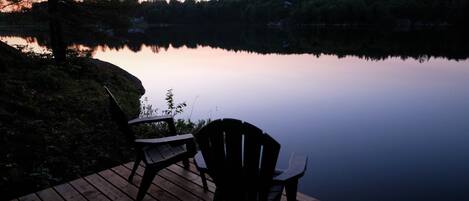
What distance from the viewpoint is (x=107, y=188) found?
4.40 metres

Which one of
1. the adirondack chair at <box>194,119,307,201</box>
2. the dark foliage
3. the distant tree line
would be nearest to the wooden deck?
the dark foliage

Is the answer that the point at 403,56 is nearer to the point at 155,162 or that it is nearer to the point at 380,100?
the point at 380,100

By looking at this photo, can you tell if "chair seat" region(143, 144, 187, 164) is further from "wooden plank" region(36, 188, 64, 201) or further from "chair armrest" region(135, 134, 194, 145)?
"wooden plank" region(36, 188, 64, 201)

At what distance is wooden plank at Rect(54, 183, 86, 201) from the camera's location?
4.17m

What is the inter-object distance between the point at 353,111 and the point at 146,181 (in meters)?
9.40

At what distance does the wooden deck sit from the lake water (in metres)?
2.61

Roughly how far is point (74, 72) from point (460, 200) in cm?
1082

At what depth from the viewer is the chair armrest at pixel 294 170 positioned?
309cm

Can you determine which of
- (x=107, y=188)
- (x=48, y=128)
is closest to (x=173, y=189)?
(x=107, y=188)

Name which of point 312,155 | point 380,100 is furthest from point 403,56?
point 312,155

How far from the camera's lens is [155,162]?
4055 mm

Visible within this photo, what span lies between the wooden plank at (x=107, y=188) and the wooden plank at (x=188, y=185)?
649mm

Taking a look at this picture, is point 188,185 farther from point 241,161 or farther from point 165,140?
point 241,161

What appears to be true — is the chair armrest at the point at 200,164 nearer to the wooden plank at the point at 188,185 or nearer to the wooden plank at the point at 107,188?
→ the wooden plank at the point at 188,185
